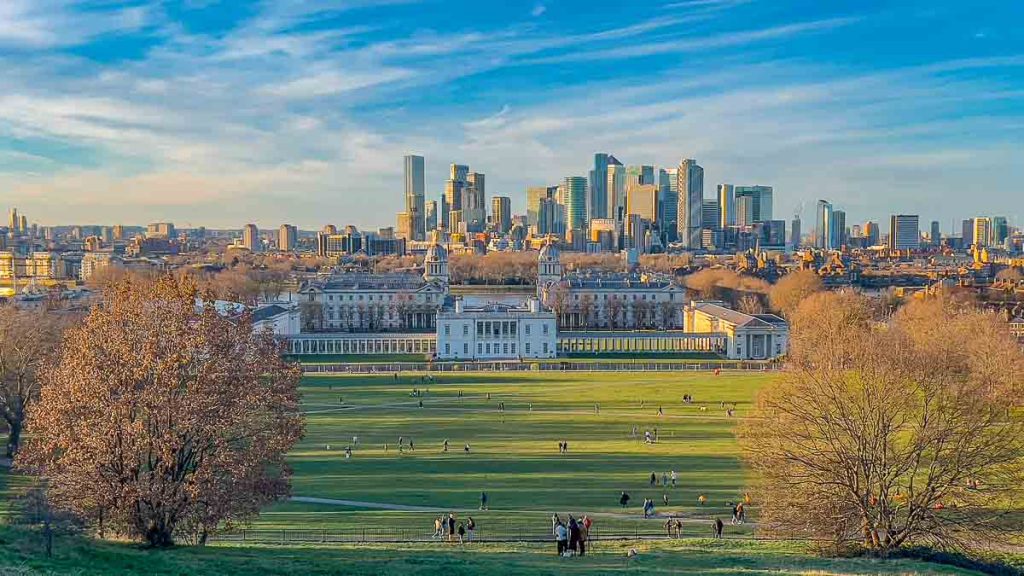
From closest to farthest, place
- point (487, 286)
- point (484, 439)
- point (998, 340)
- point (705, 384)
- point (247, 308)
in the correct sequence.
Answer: point (247, 308)
point (484, 439)
point (998, 340)
point (705, 384)
point (487, 286)

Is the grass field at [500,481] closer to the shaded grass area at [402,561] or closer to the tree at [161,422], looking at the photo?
the shaded grass area at [402,561]

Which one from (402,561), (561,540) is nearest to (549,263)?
(561,540)

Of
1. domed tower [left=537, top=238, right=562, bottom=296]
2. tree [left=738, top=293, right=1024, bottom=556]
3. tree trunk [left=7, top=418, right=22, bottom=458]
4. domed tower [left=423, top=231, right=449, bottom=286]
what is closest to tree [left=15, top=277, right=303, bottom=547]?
tree [left=738, top=293, right=1024, bottom=556]

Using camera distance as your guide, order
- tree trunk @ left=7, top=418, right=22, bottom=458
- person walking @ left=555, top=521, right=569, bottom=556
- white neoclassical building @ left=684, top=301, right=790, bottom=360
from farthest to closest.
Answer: white neoclassical building @ left=684, top=301, right=790, bottom=360 < tree trunk @ left=7, top=418, right=22, bottom=458 < person walking @ left=555, top=521, right=569, bottom=556

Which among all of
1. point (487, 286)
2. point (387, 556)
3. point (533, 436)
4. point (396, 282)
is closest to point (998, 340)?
point (533, 436)

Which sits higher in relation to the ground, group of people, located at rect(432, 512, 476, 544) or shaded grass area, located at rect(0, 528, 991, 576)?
shaded grass area, located at rect(0, 528, 991, 576)

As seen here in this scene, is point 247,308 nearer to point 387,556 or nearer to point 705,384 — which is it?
point 387,556

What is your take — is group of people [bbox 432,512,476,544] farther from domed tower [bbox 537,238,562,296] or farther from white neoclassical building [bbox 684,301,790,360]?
domed tower [bbox 537,238,562,296]
